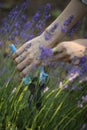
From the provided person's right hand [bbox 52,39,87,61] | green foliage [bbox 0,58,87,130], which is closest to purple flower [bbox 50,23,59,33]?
person's right hand [bbox 52,39,87,61]

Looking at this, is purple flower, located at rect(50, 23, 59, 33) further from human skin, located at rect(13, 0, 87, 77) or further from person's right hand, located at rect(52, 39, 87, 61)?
person's right hand, located at rect(52, 39, 87, 61)

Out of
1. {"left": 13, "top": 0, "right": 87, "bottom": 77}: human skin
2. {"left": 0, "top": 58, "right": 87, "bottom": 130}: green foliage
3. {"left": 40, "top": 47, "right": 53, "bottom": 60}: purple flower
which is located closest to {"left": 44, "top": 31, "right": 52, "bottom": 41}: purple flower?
{"left": 13, "top": 0, "right": 87, "bottom": 77}: human skin

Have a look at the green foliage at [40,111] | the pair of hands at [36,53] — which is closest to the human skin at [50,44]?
the pair of hands at [36,53]

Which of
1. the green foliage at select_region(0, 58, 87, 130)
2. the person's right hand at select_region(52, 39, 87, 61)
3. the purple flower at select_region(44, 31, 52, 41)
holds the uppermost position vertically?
the purple flower at select_region(44, 31, 52, 41)

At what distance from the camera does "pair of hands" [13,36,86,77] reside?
1582 millimetres

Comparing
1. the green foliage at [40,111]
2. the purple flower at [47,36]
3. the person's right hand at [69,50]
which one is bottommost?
the green foliage at [40,111]

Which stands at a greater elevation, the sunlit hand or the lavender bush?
the sunlit hand

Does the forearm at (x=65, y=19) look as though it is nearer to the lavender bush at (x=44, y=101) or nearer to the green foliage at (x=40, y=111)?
the lavender bush at (x=44, y=101)

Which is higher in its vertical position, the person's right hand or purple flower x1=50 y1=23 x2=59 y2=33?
purple flower x1=50 y1=23 x2=59 y2=33

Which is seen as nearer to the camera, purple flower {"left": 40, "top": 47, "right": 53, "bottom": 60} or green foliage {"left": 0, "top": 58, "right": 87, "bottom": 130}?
purple flower {"left": 40, "top": 47, "right": 53, "bottom": 60}

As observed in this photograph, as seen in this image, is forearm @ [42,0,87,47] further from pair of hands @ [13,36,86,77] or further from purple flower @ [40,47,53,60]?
purple flower @ [40,47,53,60]

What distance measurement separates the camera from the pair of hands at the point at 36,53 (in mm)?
1582

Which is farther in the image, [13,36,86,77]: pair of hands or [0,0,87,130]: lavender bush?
[0,0,87,130]: lavender bush

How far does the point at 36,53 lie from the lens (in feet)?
5.61
